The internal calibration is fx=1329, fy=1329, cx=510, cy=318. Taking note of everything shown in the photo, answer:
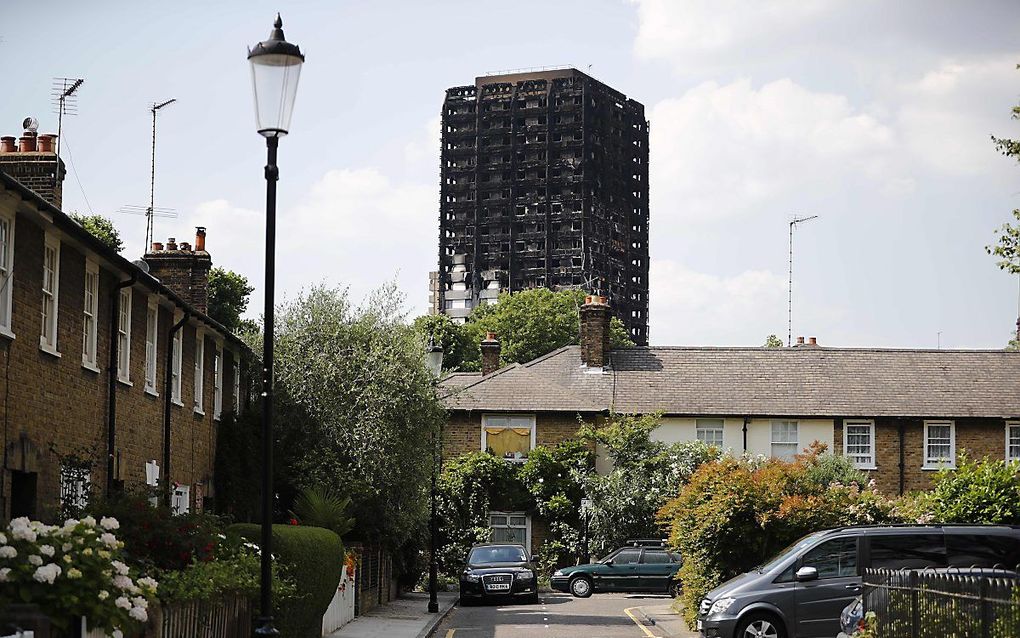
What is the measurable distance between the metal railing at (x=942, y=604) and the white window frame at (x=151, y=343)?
1378 centimetres

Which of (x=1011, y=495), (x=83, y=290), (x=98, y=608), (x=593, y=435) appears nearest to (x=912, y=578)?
(x=98, y=608)

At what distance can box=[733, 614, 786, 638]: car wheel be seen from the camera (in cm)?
1961

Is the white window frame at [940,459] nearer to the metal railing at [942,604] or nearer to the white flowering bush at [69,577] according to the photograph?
the metal railing at [942,604]

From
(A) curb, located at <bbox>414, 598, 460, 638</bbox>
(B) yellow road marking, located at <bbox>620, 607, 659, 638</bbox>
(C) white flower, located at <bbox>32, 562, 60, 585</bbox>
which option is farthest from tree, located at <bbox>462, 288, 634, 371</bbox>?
(C) white flower, located at <bbox>32, 562, 60, 585</bbox>

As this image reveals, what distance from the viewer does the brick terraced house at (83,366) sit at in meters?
17.2

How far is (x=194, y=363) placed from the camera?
91.3 ft

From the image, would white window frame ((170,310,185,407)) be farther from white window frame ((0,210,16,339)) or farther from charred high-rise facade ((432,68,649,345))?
charred high-rise facade ((432,68,649,345))

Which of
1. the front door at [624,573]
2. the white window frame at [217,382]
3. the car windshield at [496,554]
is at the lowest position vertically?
the front door at [624,573]

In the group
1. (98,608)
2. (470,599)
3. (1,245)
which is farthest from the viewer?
(470,599)

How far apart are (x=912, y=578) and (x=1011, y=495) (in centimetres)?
949

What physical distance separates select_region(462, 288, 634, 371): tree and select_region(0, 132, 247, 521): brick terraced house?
2325 inches

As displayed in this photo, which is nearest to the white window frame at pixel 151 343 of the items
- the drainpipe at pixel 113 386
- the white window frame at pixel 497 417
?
the drainpipe at pixel 113 386

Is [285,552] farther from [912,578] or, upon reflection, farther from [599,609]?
[599,609]

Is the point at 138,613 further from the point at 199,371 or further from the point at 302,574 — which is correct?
the point at 199,371
